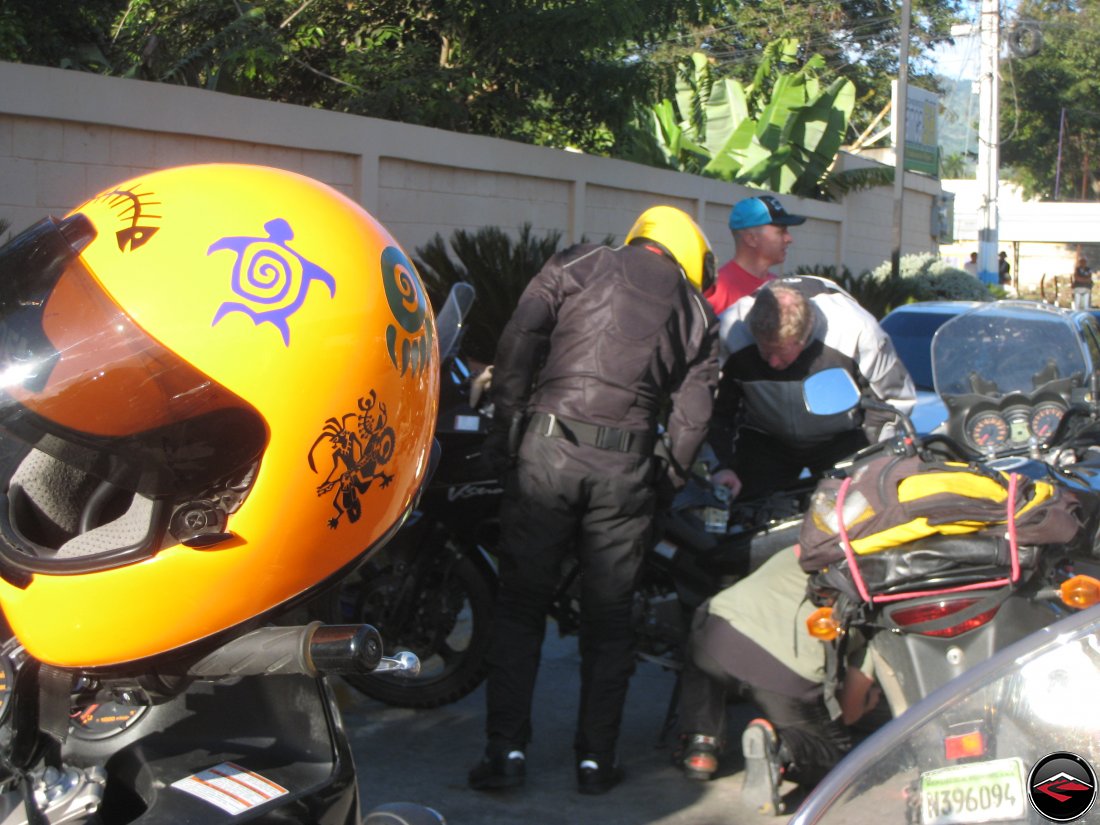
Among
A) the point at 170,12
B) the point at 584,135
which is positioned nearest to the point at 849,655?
the point at 170,12

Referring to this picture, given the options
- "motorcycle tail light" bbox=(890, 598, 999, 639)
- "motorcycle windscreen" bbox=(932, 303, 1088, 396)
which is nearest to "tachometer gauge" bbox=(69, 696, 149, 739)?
"motorcycle tail light" bbox=(890, 598, 999, 639)

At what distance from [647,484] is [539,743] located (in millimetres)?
1043

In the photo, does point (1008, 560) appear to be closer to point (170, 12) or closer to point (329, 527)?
point (329, 527)

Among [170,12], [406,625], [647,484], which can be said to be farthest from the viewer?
[170,12]

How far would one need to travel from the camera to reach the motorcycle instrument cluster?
15.1 feet

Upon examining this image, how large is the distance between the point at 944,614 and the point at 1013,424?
155 centimetres

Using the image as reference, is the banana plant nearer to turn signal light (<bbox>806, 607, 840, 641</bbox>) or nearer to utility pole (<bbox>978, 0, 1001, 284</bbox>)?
utility pole (<bbox>978, 0, 1001, 284</bbox>)

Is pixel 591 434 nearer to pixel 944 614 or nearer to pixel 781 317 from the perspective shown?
pixel 781 317

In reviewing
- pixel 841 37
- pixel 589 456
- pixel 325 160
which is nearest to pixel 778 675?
pixel 589 456

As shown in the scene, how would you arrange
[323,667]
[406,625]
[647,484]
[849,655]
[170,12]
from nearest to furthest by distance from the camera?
[323,667]
[849,655]
[647,484]
[406,625]
[170,12]

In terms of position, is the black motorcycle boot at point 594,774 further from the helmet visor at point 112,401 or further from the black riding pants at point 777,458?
the helmet visor at point 112,401

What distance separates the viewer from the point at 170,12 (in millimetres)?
9195

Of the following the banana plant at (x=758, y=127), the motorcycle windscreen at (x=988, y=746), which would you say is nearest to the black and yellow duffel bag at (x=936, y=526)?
the motorcycle windscreen at (x=988, y=746)

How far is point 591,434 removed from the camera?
12.8ft
